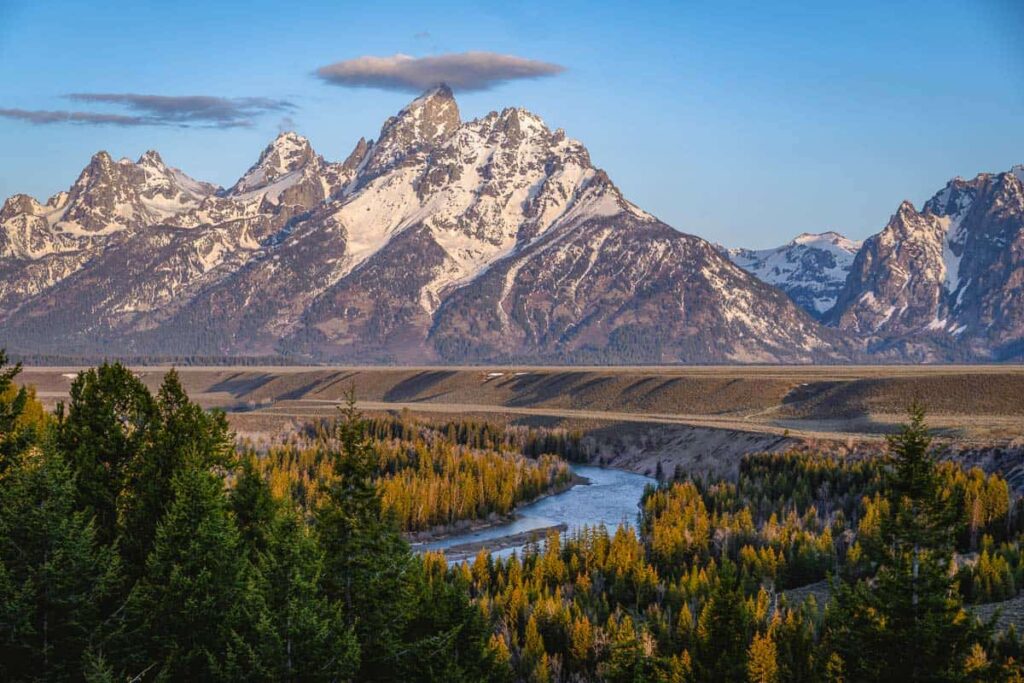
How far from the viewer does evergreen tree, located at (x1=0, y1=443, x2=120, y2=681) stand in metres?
44.7

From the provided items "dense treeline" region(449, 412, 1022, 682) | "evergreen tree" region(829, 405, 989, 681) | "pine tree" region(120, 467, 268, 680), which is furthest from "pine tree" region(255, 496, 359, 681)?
"evergreen tree" region(829, 405, 989, 681)

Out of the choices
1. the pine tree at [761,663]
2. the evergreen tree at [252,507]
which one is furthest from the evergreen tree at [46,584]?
the pine tree at [761,663]

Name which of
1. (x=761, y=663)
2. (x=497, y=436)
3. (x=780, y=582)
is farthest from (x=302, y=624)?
(x=497, y=436)

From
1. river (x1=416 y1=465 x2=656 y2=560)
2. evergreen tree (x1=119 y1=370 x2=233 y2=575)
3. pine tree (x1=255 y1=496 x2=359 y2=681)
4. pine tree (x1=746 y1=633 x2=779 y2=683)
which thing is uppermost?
evergreen tree (x1=119 y1=370 x2=233 y2=575)

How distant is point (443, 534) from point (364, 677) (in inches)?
2917

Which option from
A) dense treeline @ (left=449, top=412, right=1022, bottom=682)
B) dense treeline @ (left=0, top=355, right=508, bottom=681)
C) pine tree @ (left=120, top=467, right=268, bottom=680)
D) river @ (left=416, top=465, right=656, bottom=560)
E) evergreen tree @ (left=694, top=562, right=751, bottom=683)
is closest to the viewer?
dense treeline @ (left=449, top=412, right=1022, bottom=682)

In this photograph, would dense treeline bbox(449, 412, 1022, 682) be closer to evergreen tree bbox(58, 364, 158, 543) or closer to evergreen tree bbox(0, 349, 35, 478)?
evergreen tree bbox(58, 364, 158, 543)

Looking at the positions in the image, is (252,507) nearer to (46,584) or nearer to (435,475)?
(46,584)

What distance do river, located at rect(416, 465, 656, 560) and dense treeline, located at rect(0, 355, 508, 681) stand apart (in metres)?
55.6

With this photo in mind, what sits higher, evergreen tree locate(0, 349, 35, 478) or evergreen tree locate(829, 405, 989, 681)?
evergreen tree locate(0, 349, 35, 478)

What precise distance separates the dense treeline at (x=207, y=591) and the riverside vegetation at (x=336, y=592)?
97mm

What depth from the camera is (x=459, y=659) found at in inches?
2135

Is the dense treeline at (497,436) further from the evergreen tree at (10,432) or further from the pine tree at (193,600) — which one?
the pine tree at (193,600)

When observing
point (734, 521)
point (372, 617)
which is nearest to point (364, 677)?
point (372, 617)
